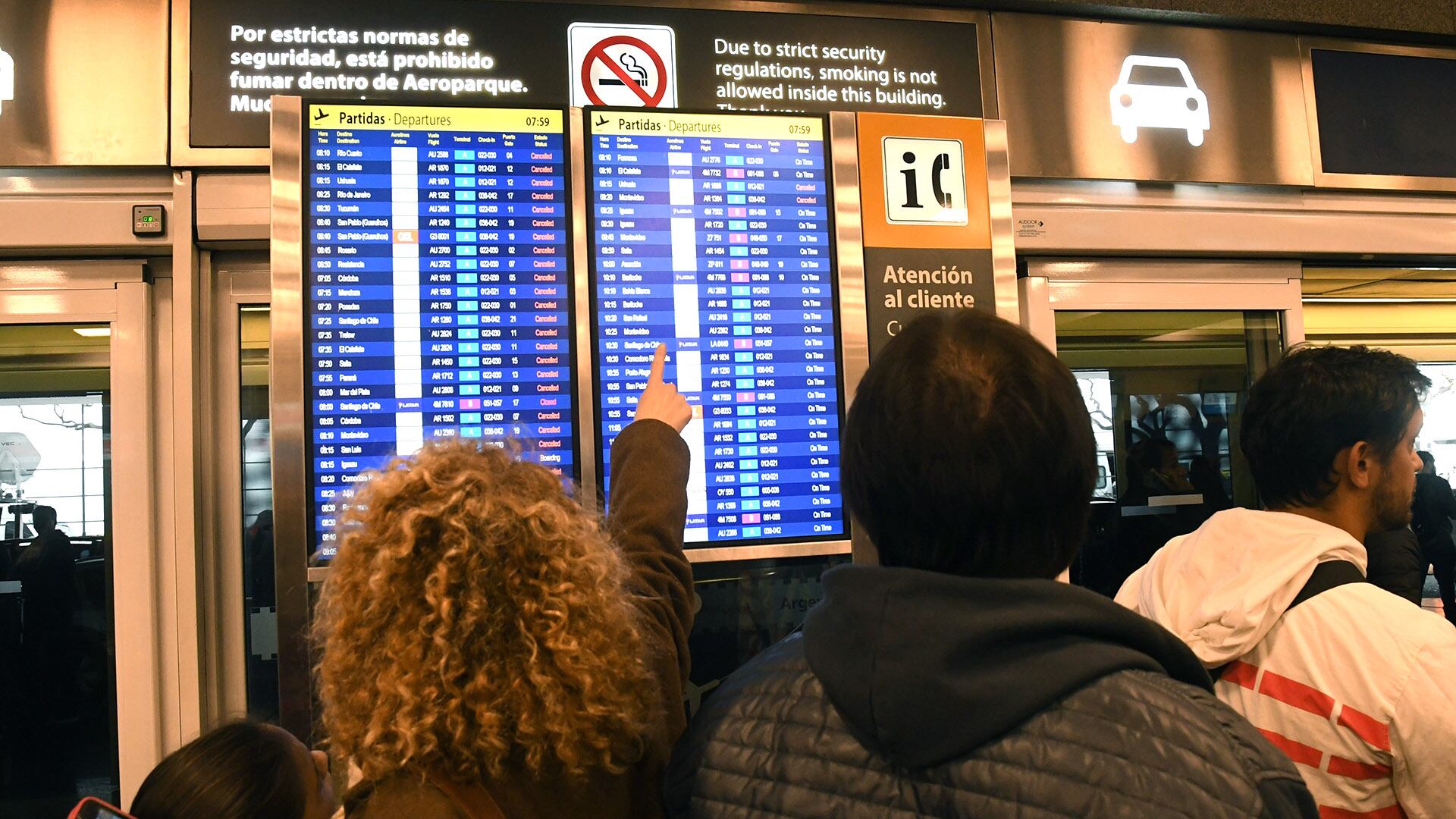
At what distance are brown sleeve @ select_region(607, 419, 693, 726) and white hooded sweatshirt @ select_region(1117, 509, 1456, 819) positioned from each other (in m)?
0.75

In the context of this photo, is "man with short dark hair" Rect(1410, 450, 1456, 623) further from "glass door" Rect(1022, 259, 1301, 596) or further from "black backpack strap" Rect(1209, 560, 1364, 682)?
"black backpack strap" Rect(1209, 560, 1364, 682)

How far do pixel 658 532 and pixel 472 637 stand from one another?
421 millimetres

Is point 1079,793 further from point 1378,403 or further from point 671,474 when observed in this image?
point 1378,403

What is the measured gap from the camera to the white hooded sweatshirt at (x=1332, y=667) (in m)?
1.32

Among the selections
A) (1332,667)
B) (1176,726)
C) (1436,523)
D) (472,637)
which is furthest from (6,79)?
(1436,523)

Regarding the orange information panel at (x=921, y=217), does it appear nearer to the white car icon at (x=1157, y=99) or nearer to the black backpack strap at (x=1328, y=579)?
the black backpack strap at (x=1328, y=579)

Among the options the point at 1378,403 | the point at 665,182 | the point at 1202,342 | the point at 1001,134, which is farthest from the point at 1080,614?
the point at 1202,342

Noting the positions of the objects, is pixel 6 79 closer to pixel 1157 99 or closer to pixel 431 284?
pixel 431 284

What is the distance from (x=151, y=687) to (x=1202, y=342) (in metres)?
3.33

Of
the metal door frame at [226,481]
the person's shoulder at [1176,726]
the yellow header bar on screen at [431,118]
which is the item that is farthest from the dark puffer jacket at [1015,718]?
the metal door frame at [226,481]

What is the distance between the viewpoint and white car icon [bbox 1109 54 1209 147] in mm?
3234

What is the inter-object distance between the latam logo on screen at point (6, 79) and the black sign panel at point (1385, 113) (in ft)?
12.7

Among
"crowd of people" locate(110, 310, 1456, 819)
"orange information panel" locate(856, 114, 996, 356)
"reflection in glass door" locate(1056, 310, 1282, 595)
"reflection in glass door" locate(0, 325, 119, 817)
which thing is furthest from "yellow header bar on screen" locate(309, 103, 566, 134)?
"reflection in glass door" locate(1056, 310, 1282, 595)

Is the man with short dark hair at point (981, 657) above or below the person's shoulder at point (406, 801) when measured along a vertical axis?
above
